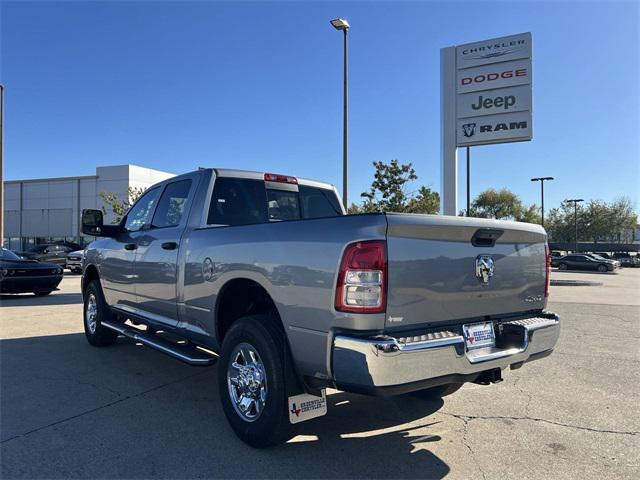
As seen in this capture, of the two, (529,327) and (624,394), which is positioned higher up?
(529,327)

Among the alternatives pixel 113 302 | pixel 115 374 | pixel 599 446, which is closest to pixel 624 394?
pixel 599 446

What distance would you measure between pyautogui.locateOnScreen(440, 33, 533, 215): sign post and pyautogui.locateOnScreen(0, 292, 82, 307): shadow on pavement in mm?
11440

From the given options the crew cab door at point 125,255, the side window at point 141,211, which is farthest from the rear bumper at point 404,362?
the side window at point 141,211

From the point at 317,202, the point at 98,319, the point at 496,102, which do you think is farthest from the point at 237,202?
the point at 496,102

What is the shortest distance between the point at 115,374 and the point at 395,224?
4.06m

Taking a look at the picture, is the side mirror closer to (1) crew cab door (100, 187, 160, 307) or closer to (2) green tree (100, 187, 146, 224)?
(1) crew cab door (100, 187, 160, 307)

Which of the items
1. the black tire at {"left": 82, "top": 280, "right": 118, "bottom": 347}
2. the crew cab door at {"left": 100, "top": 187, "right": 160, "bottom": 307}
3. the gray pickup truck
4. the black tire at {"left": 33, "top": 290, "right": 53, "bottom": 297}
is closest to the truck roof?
the gray pickup truck

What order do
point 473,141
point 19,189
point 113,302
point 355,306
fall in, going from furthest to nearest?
1. point 19,189
2. point 473,141
3. point 113,302
4. point 355,306

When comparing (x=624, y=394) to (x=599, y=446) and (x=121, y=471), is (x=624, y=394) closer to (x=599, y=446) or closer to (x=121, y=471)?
(x=599, y=446)

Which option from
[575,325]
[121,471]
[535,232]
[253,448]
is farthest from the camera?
[575,325]

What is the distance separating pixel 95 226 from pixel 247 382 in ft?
10.9

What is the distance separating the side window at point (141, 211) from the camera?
5.40m

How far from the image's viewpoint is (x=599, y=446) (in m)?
3.60

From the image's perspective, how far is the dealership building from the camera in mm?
42062
